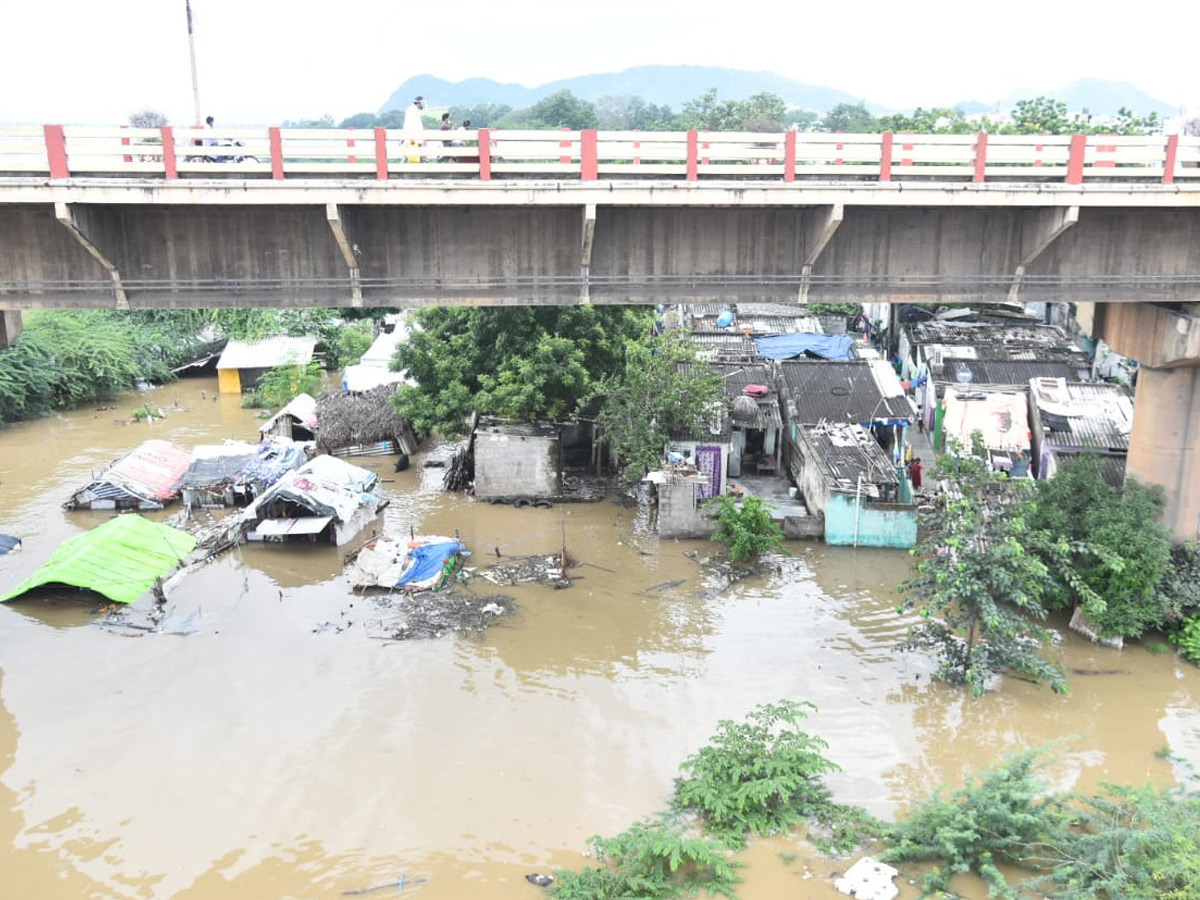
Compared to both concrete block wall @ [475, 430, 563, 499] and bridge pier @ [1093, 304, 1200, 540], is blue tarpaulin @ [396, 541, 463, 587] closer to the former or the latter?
concrete block wall @ [475, 430, 563, 499]

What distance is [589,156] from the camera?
12.9 metres

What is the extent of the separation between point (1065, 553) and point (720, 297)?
6684mm

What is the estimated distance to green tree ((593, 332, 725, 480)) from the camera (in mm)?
19625

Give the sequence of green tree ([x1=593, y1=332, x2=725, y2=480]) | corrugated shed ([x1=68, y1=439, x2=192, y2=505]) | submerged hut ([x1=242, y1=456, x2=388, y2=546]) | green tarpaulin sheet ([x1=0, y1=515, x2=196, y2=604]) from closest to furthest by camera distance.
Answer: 1. green tarpaulin sheet ([x1=0, y1=515, x2=196, y2=604])
2. submerged hut ([x1=242, y1=456, x2=388, y2=546])
3. green tree ([x1=593, y1=332, x2=725, y2=480])
4. corrugated shed ([x1=68, y1=439, x2=192, y2=505])

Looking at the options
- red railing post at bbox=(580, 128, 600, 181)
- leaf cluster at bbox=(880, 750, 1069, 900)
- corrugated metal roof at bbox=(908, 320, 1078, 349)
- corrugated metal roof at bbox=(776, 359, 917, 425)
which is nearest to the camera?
leaf cluster at bbox=(880, 750, 1069, 900)

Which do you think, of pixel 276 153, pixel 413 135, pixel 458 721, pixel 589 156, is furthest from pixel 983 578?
pixel 276 153

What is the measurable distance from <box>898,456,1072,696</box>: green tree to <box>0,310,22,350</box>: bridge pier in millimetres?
14025

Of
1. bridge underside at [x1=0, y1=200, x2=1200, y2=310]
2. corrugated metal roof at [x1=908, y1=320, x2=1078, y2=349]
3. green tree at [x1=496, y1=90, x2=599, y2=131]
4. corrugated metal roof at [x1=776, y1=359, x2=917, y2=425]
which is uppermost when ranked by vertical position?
green tree at [x1=496, y1=90, x2=599, y2=131]

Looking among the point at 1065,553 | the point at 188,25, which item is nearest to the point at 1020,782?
the point at 1065,553

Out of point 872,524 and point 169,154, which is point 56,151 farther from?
point 872,524

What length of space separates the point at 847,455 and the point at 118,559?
1442cm

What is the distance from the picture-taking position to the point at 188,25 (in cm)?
2108

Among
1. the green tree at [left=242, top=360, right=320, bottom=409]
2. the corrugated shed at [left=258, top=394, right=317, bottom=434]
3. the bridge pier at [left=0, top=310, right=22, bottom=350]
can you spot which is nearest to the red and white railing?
the bridge pier at [left=0, top=310, right=22, bottom=350]

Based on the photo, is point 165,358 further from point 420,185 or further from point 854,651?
point 854,651
